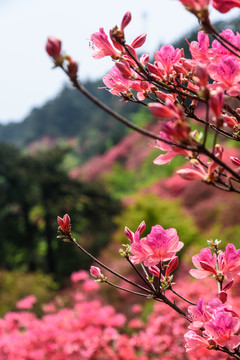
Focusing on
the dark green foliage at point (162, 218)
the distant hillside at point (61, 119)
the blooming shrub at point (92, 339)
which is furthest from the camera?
the distant hillside at point (61, 119)

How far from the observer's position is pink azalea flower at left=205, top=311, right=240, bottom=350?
23.8 inches

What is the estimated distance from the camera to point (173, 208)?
6.49 m

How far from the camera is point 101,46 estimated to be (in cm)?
67

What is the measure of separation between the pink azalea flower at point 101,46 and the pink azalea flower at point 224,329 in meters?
0.53

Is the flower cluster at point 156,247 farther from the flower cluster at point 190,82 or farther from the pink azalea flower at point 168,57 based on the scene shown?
the pink azalea flower at point 168,57

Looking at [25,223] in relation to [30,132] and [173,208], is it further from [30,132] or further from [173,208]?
[30,132]

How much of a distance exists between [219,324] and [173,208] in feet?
19.5

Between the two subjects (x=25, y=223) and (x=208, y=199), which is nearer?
(x=208, y=199)

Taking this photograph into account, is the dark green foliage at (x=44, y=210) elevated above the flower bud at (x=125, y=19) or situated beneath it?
elevated above

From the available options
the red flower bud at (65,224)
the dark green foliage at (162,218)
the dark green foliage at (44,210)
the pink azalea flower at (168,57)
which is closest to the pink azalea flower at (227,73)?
the pink azalea flower at (168,57)

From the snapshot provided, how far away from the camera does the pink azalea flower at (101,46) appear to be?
0.66 meters

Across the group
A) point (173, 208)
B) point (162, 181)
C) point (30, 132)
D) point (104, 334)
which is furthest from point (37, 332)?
point (30, 132)

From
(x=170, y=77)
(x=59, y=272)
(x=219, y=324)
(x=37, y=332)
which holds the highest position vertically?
(x=59, y=272)

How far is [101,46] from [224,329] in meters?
0.57
